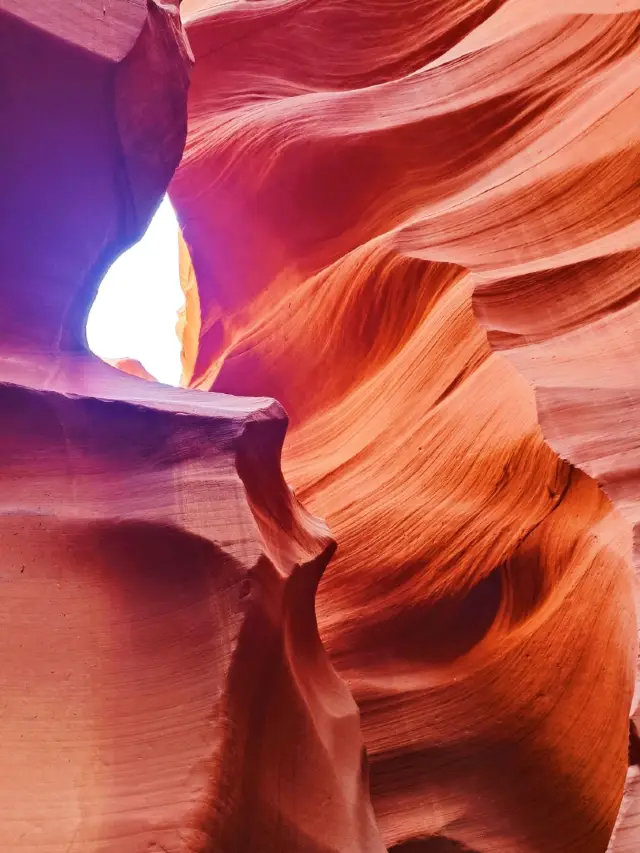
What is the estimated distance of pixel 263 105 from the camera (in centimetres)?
473

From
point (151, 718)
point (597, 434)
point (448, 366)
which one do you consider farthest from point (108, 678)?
point (448, 366)

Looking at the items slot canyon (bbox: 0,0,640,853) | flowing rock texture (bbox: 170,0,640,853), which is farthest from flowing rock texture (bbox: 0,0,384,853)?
flowing rock texture (bbox: 170,0,640,853)

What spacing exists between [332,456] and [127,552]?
185 centimetres

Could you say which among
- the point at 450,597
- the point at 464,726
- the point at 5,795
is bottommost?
the point at 464,726

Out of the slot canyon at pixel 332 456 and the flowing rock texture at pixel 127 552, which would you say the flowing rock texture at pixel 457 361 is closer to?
the slot canyon at pixel 332 456

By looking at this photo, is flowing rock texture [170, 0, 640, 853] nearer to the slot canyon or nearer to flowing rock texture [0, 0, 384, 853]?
the slot canyon

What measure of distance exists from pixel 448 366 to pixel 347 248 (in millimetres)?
1248

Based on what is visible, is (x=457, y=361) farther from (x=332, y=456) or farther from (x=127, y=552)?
(x=127, y=552)

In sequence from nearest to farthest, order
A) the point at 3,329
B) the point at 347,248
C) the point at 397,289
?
1. the point at 3,329
2. the point at 397,289
3. the point at 347,248

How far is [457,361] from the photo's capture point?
320 cm

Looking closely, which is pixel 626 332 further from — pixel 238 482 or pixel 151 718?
pixel 151 718

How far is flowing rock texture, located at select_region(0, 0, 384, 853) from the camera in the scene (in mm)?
1629

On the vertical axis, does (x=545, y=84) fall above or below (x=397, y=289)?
above

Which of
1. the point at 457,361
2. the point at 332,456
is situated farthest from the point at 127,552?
the point at 332,456
